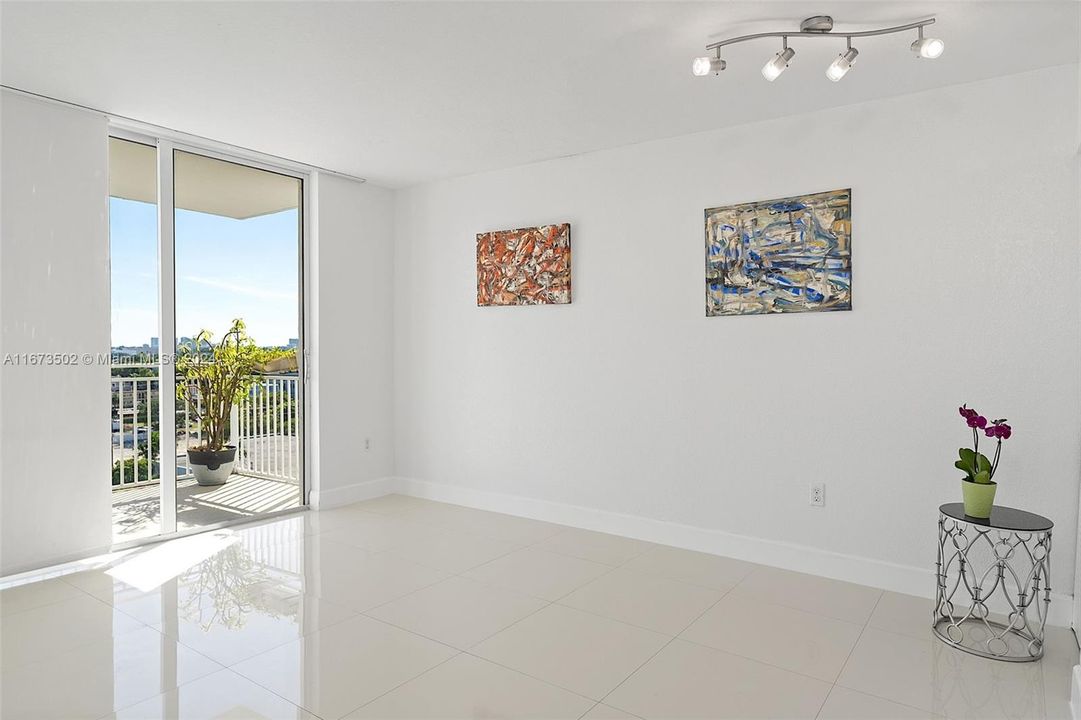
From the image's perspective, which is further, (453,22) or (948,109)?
(948,109)

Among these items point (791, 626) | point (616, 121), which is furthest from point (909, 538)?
point (616, 121)

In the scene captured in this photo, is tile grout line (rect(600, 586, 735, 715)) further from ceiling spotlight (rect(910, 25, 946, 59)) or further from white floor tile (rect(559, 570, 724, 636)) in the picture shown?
ceiling spotlight (rect(910, 25, 946, 59))

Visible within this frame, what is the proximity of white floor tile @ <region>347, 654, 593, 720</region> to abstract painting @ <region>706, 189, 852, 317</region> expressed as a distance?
2325 millimetres

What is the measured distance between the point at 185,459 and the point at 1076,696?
4.75 m

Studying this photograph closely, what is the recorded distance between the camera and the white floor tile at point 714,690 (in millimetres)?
2145

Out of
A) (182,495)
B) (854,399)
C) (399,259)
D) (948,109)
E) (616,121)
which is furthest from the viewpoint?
(399,259)

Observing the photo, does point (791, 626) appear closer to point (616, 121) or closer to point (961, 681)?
point (961, 681)

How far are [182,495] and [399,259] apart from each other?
2426 mm

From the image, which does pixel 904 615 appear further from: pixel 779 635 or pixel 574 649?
pixel 574 649

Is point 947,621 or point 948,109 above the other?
point 948,109

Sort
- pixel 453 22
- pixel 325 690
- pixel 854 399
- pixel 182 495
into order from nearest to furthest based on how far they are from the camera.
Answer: pixel 325 690 → pixel 453 22 → pixel 854 399 → pixel 182 495

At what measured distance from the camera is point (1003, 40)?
2.62m

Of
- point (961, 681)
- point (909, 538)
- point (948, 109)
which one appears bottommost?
point (961, 681)

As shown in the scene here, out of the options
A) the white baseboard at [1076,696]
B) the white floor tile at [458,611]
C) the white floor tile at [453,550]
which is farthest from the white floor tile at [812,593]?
the white floor tile at [453,550]
